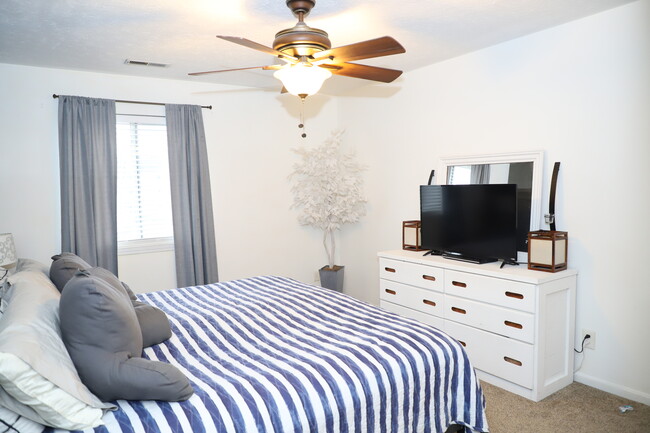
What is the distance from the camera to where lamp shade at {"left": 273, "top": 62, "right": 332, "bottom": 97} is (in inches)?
95.4

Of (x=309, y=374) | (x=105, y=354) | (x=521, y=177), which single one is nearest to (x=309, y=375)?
(x=309, y=374)

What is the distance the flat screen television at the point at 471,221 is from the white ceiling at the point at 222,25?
1164 mm

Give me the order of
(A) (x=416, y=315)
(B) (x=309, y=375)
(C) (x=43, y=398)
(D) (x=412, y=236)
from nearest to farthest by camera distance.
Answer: (C) (x=43, y=398), (B) (x=309, y=375), (A) (x=416, y=315), (D) (x=412, y=236)

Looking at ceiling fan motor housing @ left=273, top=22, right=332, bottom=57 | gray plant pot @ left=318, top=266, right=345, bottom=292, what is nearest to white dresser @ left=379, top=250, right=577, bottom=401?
gray plant pot @ left=318, top=266, right=345, bottom=292

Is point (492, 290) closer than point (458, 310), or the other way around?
point (492, 290)

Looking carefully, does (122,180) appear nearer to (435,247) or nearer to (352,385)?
(435,247)

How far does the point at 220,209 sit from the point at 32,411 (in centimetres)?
342

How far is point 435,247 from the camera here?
383cm

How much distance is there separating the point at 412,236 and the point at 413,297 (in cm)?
62

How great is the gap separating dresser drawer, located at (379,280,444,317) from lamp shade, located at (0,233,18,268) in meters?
2.96

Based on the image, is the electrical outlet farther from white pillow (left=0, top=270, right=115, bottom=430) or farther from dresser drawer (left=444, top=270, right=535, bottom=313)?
white pillow (left=0, top=270, right=115, bottom=430)

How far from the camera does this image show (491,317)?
10.3ft

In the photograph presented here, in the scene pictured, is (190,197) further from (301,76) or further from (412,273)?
(301,76)

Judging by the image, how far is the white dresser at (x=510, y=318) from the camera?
2910 millimetres
